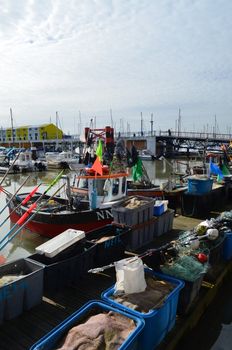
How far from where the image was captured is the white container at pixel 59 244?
212 inches

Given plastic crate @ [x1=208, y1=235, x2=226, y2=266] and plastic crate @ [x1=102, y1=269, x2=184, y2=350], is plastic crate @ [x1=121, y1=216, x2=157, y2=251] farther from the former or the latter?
plastic crate @ [x1=102, y1=269, x2=184, y2=350]

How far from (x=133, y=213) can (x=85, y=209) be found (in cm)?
338

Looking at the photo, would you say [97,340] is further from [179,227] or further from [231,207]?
[231,207]

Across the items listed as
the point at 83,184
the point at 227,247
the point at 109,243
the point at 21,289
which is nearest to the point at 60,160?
the point at 83,184

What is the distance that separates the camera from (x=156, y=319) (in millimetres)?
3660

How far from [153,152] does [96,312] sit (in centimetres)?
5256

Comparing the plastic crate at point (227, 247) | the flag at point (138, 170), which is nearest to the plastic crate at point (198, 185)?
the flag at point (138, 170)

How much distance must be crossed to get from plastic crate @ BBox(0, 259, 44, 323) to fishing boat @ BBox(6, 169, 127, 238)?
401cm

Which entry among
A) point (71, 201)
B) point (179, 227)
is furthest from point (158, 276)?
point (71, 201)

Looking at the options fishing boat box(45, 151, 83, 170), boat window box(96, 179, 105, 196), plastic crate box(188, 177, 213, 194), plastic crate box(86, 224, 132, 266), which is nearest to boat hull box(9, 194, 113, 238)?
boat window box(96, 179, 105, 196)

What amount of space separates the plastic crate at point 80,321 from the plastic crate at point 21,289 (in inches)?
52.9

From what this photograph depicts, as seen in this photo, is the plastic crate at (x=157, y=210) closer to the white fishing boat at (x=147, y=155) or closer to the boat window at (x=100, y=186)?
the boat window at (x=100, y=186)

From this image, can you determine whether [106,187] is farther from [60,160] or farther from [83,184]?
[60,160]

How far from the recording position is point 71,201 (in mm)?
10227
